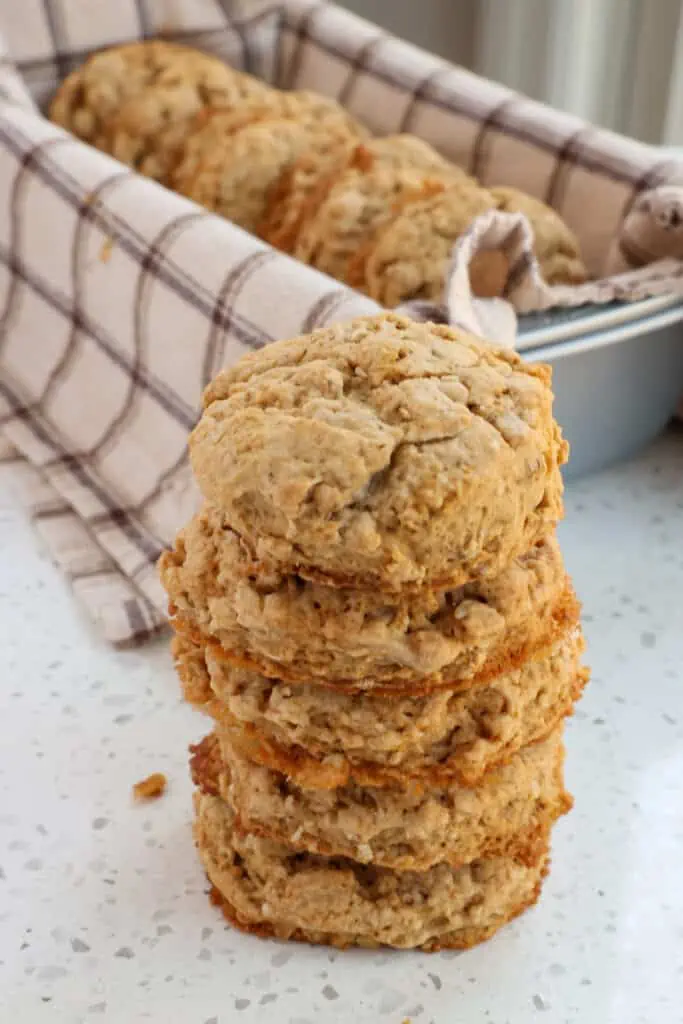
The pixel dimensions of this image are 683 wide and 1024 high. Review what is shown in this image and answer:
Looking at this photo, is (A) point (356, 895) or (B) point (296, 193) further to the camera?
(B) point (296, 193)

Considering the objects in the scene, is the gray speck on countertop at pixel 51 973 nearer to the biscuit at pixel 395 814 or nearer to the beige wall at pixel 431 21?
the biscuit at pixel 395 814

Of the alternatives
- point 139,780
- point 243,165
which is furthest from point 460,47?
point 139,780

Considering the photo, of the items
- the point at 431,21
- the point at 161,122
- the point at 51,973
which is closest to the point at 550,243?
the point at 161,122

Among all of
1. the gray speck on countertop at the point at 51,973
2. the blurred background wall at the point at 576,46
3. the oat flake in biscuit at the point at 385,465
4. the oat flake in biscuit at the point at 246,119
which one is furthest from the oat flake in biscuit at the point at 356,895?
the blurred background wall at the point at 576,46

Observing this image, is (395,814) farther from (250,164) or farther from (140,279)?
(250,164)

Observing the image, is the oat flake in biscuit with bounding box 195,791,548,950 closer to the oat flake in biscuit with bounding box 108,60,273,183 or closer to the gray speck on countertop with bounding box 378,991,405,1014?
Result: the gray speck on countertop with bounding box 378,991,405,1014
